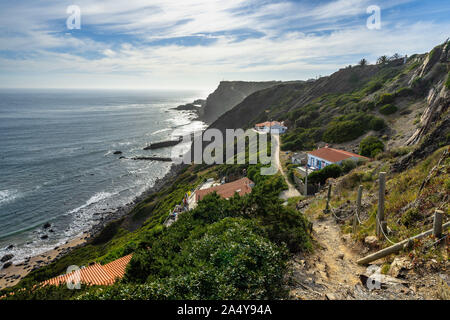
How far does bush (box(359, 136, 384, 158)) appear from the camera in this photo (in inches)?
1211

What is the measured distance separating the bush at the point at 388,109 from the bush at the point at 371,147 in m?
9.12

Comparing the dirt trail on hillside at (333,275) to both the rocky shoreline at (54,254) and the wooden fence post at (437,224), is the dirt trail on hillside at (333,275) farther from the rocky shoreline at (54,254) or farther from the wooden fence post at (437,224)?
the rocky shoreline at (54,254)

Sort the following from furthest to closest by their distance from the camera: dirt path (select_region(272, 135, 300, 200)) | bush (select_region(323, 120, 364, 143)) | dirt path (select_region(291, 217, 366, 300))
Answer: bush (select_region(323, 120, 364, 143)), dirt path (select_region(272, 135, 300, 200)), dirt path (select_region(291, 217, 366, 300))

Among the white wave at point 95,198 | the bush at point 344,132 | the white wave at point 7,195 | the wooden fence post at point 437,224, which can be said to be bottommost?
the white wave at point 95,198

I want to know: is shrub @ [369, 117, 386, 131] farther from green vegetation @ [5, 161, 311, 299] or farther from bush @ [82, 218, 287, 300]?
bush @ [82, 218, 287, 300]

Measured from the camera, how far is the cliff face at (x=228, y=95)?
457 feet

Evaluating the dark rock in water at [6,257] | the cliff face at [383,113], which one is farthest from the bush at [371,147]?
the dark rock in water at [6,257]

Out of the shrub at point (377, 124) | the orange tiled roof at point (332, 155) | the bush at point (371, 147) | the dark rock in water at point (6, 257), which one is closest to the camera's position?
the dark rock in water at point (6, 257)

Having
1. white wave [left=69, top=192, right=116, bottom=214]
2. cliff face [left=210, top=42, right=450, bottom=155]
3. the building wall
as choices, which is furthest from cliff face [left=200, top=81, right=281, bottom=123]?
the building wall

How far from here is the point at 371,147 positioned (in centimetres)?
3172

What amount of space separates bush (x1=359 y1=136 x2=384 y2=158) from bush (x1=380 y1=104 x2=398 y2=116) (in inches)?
359

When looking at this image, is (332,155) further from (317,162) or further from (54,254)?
(54,254)

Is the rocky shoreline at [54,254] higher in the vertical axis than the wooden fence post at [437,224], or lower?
lower

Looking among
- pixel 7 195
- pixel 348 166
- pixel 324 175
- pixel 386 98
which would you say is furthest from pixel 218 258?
pixel 7 195
